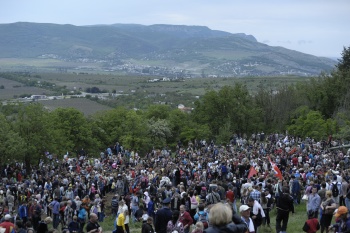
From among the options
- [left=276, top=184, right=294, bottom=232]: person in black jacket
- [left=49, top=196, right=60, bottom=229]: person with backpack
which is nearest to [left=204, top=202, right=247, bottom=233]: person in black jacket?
[left=276, top=184, right=294, bottom=232]: person in black jacket

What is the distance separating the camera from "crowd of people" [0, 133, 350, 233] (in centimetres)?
1217

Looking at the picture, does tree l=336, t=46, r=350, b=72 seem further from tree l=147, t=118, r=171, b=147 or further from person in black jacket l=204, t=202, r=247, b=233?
person in black jacket l=204, t=202, r=247, b=233

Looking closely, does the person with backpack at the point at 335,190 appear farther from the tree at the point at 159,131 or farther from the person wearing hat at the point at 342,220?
the tree at the point at 159,131

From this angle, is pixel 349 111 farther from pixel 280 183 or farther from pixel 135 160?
pixel 280 183

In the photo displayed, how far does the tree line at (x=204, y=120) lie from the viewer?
4219 cm

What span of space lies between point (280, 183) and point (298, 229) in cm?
331

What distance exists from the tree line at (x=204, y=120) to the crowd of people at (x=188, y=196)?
30.2 ft

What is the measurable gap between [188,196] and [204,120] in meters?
45.1

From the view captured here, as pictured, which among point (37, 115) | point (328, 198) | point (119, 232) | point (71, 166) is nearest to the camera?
point (328, 198)

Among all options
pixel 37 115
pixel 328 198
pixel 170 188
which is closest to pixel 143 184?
pixel 170 188

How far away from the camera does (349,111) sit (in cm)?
5247

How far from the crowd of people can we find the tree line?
9220 mm

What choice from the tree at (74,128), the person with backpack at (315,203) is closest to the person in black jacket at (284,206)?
the person with backpack at (315,203)

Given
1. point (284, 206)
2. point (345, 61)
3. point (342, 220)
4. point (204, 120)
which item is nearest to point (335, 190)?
point (284, 206)
